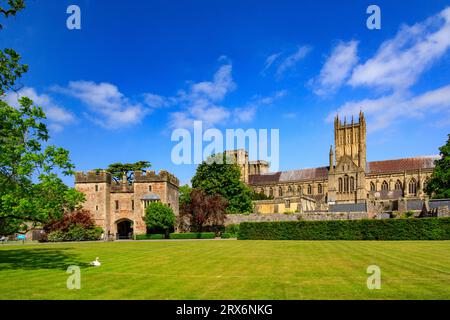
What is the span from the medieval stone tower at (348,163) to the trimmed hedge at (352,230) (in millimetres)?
47685

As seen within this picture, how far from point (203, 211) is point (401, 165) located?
5782cm

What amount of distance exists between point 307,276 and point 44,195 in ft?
38.7

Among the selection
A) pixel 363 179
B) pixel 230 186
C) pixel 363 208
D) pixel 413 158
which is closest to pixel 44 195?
pixel 230 186

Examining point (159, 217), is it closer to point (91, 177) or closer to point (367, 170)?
point (91, 177)

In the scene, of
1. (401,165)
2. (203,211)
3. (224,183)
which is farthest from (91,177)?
(401,165)

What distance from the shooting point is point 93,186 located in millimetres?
49281

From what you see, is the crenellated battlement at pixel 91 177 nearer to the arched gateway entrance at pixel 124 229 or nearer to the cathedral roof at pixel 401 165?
the arched gateway entrance at pixel 124 229

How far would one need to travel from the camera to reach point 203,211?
46562 millimetres

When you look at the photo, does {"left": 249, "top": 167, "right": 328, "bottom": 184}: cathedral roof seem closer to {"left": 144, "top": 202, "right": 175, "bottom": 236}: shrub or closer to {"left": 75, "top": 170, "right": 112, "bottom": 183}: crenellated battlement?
{"left": 144, "top": 202, "right": 175, "bottom": 236}: shrub

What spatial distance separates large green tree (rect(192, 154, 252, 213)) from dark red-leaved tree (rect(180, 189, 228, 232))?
28.1 feet

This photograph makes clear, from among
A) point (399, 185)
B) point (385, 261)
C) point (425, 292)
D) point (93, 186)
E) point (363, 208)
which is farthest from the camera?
point (399, 185)

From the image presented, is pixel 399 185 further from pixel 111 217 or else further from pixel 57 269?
pixel 57 269

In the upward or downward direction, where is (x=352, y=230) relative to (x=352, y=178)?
downward

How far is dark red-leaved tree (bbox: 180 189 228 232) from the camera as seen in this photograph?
1834 inches
